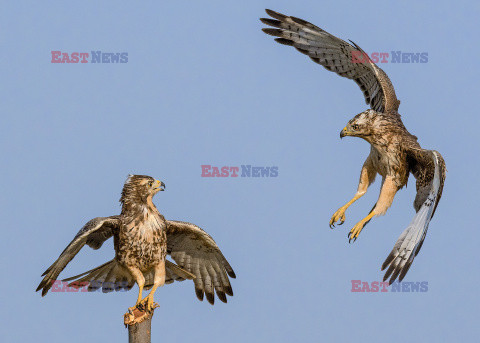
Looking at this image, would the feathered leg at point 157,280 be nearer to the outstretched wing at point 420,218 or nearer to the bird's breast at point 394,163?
the outstretched wing at point 420,218

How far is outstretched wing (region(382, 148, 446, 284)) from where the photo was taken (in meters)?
14.1

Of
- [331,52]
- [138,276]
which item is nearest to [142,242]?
[138,276]

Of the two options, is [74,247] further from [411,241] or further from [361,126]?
[411,241]

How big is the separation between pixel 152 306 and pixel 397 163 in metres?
4.03

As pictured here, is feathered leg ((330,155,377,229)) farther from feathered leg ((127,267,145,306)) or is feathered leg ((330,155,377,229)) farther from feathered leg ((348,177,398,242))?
feathered leg ((127,267,145,306))

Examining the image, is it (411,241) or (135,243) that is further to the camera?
(411,241)

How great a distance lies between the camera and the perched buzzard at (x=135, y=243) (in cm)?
1393

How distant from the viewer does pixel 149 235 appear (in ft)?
46.2

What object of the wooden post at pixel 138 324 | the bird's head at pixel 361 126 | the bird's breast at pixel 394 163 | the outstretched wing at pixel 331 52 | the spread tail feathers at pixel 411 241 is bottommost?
the wooden post at pixel 138 324

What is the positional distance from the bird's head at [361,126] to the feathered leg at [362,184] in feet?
1.97

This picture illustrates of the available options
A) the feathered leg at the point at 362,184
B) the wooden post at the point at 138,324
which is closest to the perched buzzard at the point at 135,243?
the wooden post at the point at 138,324

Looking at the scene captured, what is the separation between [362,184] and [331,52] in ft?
8.49

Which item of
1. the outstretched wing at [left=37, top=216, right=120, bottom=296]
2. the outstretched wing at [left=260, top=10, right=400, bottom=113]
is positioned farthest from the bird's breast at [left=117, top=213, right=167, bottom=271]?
the outstretched wing at [left=260, top=10, right=400, bottom=113]

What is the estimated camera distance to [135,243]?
553 inches
